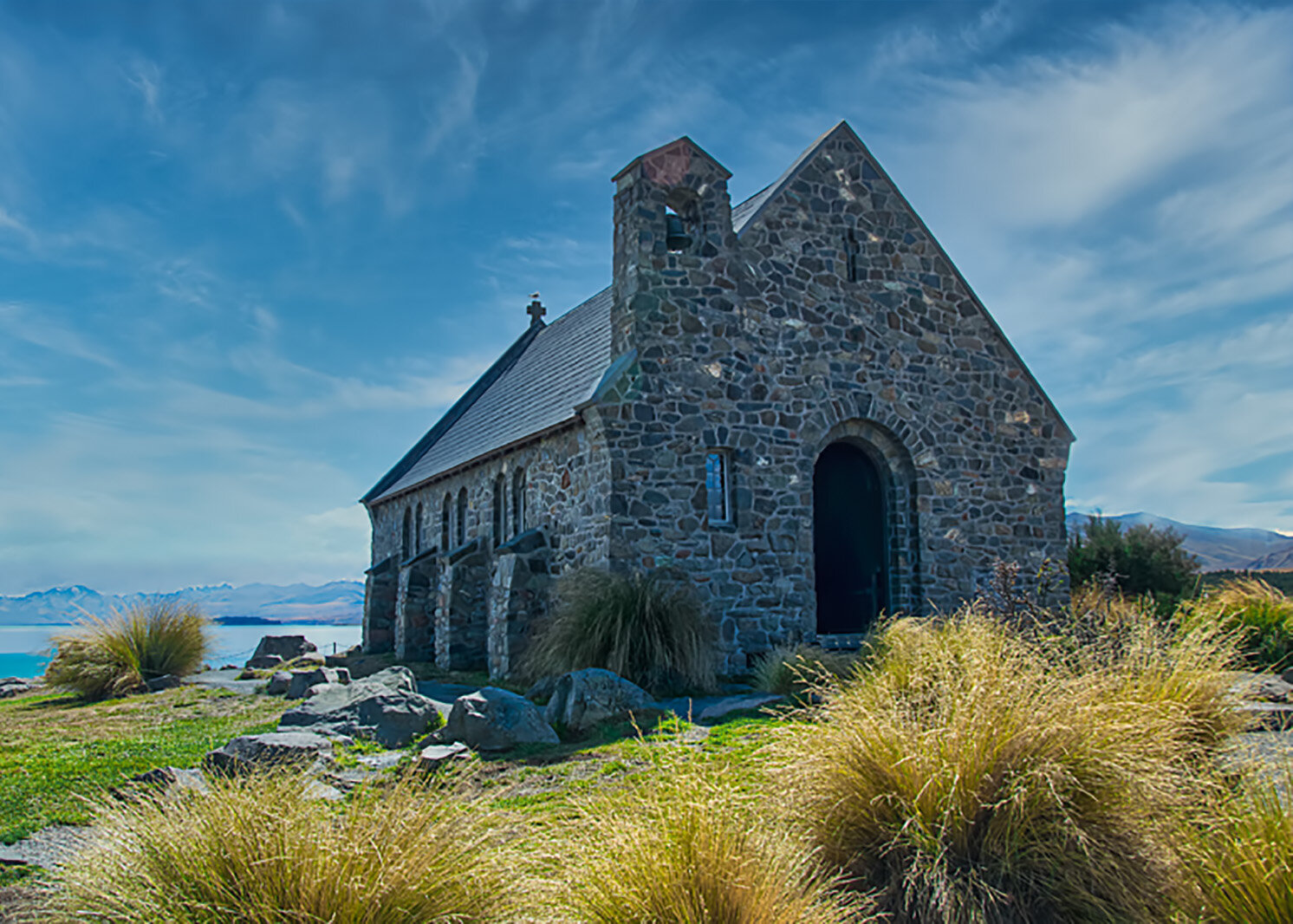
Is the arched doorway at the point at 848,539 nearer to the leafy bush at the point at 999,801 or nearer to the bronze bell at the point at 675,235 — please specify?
the bronze bell at the point at 675,235

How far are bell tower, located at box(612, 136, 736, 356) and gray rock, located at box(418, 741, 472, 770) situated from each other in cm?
778

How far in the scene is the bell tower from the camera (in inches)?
580

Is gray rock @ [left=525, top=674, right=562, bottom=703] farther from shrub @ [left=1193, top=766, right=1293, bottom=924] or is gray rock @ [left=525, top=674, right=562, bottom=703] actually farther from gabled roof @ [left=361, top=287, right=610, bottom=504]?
shrub @ [left=1193, top=766, right=1293, bottom=924]

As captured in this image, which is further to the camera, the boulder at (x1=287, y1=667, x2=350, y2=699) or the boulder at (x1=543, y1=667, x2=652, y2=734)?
the boulder at (x1=287, y1=667, x2=350, y2=699)

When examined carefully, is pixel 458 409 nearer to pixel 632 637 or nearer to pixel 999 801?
pixel 632 637

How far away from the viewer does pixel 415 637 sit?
20.7m

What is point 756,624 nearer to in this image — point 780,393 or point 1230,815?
point 780,393

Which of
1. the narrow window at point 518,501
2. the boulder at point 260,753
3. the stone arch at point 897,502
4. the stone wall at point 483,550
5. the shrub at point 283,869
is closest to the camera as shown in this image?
the shrub at point 283,869

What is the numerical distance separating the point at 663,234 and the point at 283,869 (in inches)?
491

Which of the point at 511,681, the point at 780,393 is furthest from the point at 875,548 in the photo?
the point at 511,681

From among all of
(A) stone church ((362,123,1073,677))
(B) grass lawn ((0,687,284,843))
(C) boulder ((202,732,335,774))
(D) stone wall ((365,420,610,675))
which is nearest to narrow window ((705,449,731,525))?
(A) stone church ((362,123,1073,677))

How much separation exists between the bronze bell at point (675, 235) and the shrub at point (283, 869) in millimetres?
12161

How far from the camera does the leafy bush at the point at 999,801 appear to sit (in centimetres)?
459

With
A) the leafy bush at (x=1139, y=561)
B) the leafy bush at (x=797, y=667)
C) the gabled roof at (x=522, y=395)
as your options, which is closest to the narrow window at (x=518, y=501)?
the gabled roof at (x=522, y=395)
